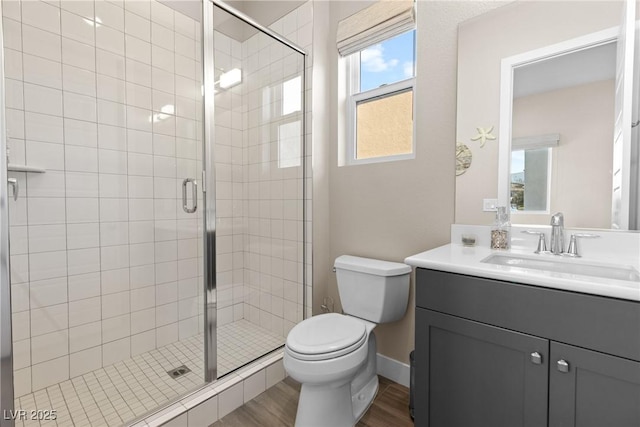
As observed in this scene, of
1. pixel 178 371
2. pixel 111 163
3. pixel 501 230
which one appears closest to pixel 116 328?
pixel 178 371

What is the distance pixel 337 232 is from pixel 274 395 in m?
1.08

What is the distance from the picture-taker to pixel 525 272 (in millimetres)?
939

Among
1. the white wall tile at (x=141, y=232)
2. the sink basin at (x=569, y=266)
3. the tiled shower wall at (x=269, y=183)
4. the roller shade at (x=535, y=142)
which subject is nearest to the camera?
the sink basin at (x=569, y=266)

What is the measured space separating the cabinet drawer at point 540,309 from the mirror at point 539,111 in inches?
22.7

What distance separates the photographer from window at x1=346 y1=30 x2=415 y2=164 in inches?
72.5

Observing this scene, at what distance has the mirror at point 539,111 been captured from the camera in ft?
3.98

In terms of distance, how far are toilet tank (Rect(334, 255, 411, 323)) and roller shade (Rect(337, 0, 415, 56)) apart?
1394 mm

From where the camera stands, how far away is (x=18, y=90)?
1512 mm

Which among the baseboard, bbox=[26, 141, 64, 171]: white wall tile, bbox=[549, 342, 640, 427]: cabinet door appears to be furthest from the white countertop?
bbox=[26, 141, 64, 171]: white wall tile

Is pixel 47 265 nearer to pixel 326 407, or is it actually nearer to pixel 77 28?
pixel 77 28

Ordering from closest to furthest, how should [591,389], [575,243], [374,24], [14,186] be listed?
[591,389] → [575,243] → [14,186] → [374,24]

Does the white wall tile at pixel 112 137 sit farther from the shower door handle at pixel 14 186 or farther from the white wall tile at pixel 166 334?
the white wall tile at pixel 166 334

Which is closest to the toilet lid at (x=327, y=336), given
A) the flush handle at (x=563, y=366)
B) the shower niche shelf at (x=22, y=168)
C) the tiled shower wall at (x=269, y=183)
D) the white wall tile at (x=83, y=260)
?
the tiled shower wall at (x=269, y=183)

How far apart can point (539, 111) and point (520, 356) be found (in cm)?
106
